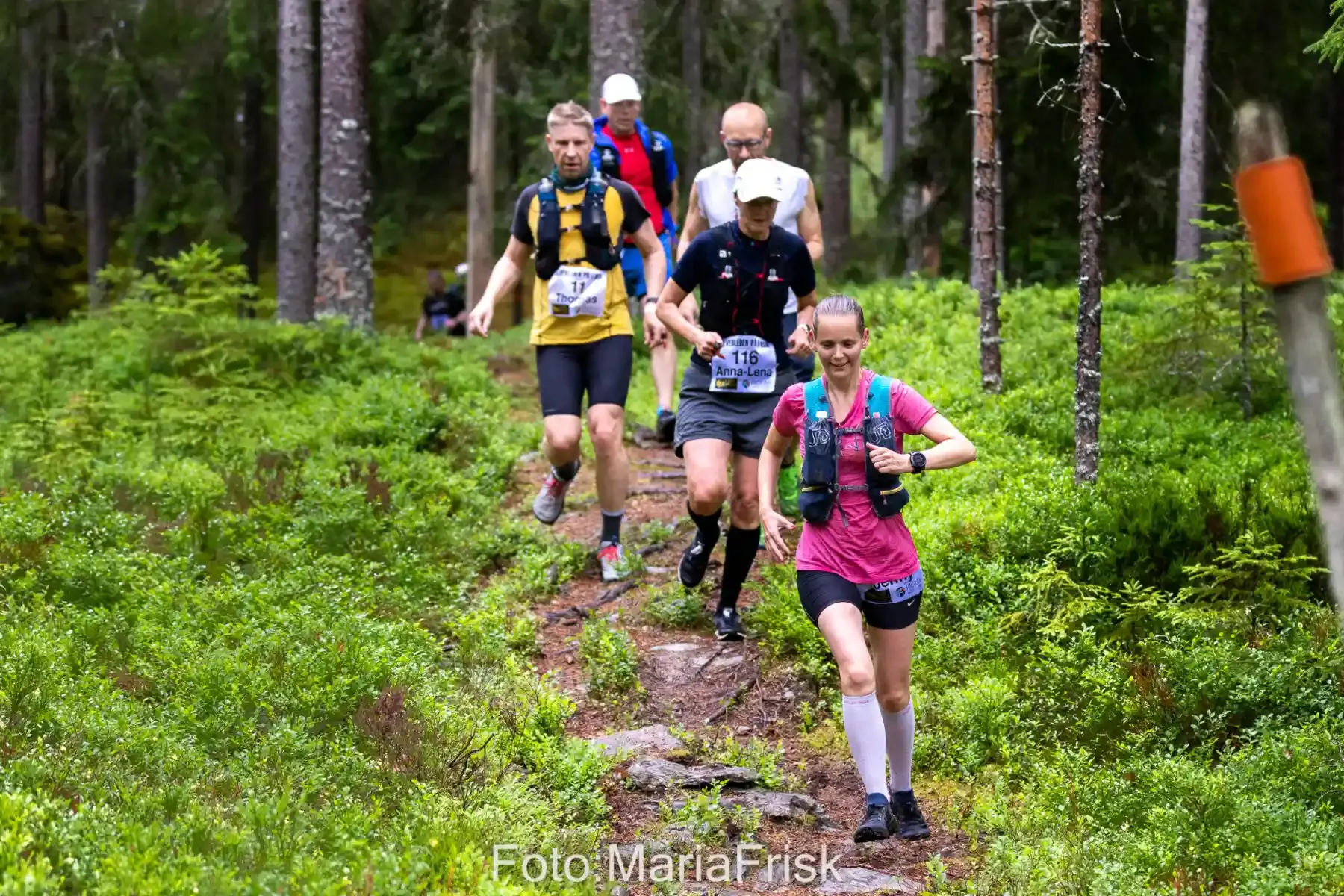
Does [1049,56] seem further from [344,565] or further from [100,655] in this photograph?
[100,655]

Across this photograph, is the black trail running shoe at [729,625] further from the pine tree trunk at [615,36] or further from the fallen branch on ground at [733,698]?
the pine tree trunk at [615,36]

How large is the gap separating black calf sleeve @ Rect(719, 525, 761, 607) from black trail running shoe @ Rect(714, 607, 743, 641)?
0.13 feet

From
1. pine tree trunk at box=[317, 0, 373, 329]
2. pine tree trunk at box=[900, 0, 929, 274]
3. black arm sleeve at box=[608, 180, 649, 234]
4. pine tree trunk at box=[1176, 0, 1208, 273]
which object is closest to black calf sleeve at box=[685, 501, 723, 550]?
black arm sleeve at box=[608, 180, 649, 234]

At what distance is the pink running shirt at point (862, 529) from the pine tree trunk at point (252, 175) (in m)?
25.7

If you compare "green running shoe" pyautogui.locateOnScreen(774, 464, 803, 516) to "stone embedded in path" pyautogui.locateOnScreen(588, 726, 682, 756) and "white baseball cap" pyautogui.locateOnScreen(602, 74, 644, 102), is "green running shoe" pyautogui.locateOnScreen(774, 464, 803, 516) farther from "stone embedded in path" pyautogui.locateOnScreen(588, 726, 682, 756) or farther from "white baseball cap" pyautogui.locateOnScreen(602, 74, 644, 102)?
"white baseball cap" pyautogui.locateOnScreen(602, 74, 644, 102)

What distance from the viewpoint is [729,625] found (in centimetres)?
809

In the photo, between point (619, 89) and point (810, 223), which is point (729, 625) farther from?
point (619, 89)

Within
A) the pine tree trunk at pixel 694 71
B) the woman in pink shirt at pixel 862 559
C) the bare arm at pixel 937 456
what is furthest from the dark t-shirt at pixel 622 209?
the pine tree trunk at pixel 694 71

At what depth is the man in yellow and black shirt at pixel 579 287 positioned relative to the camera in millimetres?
8406

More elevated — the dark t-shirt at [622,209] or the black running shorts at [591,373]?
the dark t-shirt at [622,209]

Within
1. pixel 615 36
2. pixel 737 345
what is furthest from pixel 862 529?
pixel 615 36

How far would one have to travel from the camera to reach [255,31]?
24531 mm

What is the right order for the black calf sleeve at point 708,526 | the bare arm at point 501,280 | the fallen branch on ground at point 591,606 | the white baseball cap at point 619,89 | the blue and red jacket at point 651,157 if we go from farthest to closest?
1. the blue and red jacket at point 651,157
2. the white baseball cap at point 619,89
3. the fallen branch on ground at point 591,606
4. the bare arm at point 501,280
5. the black calf sleeve at point 708,526

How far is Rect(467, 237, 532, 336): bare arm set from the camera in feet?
27.2
